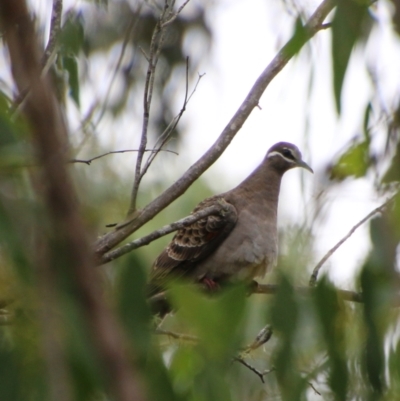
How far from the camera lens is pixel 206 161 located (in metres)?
2.90

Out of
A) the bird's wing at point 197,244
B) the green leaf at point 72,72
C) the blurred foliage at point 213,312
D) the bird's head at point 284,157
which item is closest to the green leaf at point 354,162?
the blurred foliage at point 213,312

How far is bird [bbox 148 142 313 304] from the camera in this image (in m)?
4.30

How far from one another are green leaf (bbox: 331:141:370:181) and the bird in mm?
2279

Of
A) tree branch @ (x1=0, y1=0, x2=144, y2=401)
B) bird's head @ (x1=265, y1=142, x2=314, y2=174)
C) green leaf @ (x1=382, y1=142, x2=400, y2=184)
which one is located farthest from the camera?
bird's head @ (x1=265, y1=142, x2=314, y2=174)

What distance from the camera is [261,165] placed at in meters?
5.04

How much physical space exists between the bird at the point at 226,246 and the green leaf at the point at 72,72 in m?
1.76

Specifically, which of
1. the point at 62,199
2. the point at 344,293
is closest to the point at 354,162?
the point at 344,293

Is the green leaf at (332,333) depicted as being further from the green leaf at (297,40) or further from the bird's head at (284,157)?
the bird's head at (284,157)

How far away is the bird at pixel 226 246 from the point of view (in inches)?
169

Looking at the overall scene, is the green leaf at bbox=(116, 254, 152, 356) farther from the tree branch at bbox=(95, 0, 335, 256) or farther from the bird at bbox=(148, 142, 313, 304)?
the bird at bbox=(148, 142, 313, 304)

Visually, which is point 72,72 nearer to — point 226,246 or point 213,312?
point 213,312

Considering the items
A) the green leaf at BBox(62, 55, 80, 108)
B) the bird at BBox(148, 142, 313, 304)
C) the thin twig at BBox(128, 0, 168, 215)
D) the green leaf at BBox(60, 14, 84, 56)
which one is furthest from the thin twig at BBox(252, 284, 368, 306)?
the bird at BBox(148, 142, 313, 304)

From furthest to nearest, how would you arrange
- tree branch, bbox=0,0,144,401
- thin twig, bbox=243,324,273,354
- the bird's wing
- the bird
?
the bird's wing
the bird
thin twig, bbox=243,324,273,354
tree branch, bbox=0,0,144,401

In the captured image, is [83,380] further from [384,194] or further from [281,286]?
[384,194]
